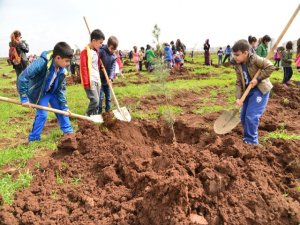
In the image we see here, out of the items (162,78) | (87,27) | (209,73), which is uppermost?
(87,27)

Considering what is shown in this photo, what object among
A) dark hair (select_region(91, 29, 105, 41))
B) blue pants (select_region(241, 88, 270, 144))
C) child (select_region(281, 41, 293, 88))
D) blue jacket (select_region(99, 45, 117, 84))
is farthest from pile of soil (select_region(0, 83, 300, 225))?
child (select_region(281, 41, 293, 88))

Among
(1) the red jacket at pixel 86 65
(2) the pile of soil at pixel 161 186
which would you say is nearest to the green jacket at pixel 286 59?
(2) the pile of soil at pixel 161 186

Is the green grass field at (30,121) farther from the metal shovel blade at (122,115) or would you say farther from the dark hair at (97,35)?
the dark hair at (97,35)

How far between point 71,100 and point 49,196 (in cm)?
715

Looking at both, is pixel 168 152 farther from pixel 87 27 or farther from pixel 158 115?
pixel 87 27

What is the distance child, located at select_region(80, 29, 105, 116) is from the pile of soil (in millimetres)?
1399

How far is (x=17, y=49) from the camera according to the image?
9.59 m

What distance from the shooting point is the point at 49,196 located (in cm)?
379

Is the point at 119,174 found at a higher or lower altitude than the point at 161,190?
lower

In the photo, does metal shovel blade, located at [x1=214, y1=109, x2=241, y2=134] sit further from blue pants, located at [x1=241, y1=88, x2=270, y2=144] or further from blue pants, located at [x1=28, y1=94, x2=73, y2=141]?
A: blue pants, located at [x1=28, y1=94, x2=73, y2=141]

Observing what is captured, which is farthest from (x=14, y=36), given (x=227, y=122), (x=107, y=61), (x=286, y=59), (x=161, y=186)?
(x=286, y=59)

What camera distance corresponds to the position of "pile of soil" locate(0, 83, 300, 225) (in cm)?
308

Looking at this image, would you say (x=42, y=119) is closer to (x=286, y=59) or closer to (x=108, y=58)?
(x=108, y=58)

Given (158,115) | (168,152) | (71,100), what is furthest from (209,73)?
(168,152)
